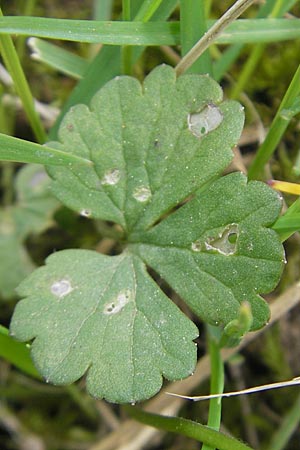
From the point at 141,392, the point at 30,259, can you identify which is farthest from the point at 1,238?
the point at 141,392

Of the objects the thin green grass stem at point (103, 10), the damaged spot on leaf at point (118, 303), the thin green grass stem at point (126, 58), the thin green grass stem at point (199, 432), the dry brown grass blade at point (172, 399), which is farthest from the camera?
the thin green grass stem at point (103, 10)

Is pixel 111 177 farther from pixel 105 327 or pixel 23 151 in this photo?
pixel 105 327

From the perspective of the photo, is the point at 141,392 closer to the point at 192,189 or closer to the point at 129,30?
the point at 192,189

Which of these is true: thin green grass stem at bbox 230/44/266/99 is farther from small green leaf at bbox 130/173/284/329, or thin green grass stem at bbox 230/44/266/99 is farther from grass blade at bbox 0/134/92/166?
grass blade at bbox 0/134/92/166

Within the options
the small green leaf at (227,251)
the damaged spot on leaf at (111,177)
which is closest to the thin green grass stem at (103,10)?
the damaged spot on leaf at (111,177)

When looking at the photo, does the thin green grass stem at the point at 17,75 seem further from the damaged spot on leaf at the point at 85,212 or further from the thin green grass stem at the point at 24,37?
the thin green grass stem at the point at 24,37

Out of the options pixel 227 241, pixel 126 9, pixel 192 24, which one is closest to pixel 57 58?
pixel 126 9
